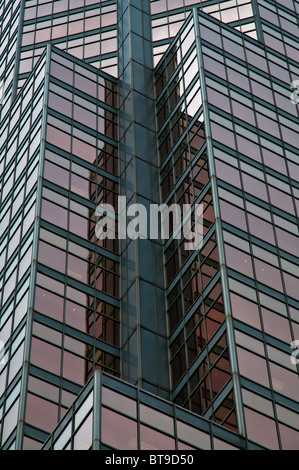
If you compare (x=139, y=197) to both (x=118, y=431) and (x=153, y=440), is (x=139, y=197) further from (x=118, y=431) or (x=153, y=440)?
(x=118, y=431)

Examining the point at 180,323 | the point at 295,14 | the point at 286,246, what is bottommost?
the point at 180,323

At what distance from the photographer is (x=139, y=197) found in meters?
55.3

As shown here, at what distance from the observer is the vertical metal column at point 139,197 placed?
4756 cm

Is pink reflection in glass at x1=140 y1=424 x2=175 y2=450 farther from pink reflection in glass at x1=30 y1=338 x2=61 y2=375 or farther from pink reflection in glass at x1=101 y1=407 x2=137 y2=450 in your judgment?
pink reflection in glass at x1=30 y1=338 x2=61 y2=375

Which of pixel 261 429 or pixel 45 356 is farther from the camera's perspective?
pixel 45 356

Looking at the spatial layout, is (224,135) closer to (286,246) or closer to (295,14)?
(286,246)

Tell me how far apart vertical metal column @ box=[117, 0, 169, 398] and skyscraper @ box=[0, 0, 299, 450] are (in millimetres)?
123

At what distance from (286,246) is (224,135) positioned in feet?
26.1

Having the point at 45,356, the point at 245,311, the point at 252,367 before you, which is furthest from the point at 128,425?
the point at 245,311

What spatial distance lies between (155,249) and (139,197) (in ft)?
13.2

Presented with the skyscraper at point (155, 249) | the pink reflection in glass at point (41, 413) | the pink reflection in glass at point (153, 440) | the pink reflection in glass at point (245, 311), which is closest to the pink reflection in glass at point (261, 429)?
the skyscraper at point (155, 249)

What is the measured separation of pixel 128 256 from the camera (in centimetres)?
5269
